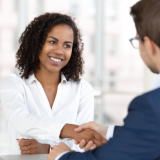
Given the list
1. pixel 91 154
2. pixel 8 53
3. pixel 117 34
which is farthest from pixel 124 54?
pixel 91 154

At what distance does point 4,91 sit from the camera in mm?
1768

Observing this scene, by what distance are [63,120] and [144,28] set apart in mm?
1042

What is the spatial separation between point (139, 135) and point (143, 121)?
0.17 ft

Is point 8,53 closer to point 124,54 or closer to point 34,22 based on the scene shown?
point 124,54

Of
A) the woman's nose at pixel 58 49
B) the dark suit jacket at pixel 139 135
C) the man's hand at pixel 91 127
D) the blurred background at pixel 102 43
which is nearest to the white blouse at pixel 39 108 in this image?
the man's hand at pixel 91 127

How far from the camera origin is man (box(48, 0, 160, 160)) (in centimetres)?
85

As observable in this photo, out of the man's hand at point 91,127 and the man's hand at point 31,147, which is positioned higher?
the man's hand at point 91,127

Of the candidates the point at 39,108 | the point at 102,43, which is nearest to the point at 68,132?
the point at 39,108

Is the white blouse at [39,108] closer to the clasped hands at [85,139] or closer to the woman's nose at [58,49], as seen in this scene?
the clasped hands at [85,139]

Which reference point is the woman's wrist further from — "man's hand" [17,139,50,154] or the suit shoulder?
the suit shoulder

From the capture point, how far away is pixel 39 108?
1.84 meters

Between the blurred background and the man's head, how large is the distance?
4346 mm

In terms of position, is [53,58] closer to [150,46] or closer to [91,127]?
[91,127]

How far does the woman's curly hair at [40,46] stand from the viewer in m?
1.91
